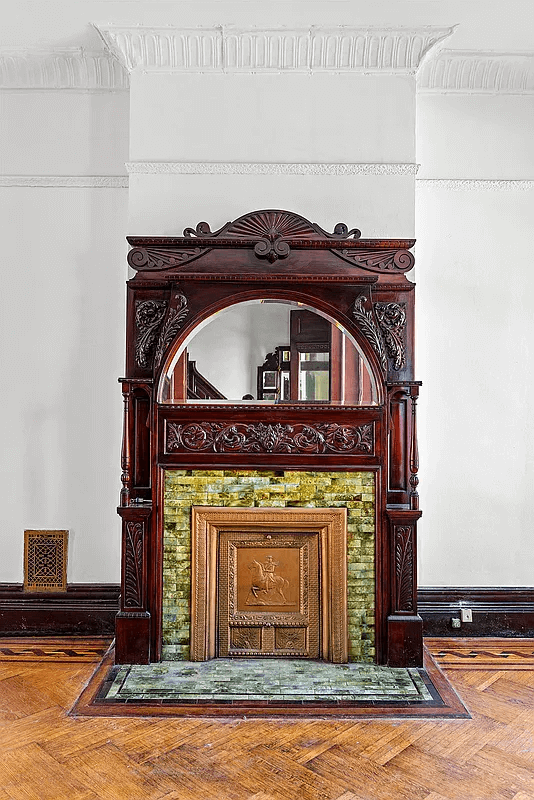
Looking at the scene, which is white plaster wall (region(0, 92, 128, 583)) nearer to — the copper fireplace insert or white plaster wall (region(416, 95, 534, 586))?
the copper fireplace insert

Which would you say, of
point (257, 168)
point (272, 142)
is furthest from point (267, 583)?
point (272, 142)

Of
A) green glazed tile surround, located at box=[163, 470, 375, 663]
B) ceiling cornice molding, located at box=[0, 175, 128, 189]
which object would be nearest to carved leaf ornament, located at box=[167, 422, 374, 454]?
green glazed tile surround, located at box=[163, 470, 375, 663]

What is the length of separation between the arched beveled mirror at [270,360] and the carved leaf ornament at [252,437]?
0.15 meters

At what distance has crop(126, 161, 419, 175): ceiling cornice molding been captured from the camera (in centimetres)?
366

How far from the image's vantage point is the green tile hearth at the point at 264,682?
297 centimetres

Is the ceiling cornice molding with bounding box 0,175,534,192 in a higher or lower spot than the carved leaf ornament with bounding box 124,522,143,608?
higher

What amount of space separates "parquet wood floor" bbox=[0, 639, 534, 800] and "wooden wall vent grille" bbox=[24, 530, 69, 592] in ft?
2.83

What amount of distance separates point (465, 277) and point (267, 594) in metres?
2.30

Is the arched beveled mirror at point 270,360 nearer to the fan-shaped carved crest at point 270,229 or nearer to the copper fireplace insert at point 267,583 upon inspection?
the fan-shaped carved crest at point 270,229

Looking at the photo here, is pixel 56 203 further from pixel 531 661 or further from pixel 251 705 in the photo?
pixel 531 661

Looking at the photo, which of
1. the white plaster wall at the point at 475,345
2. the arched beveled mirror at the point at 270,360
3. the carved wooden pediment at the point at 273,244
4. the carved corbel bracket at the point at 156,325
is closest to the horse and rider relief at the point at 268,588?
the arched beveled mirror at the point at 270,360

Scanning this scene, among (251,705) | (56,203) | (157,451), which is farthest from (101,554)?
(56,203)

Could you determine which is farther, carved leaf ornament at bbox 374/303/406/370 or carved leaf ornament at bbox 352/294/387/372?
carved leaf ornament at bbox 374/303/406/370

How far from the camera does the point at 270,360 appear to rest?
3.47m
